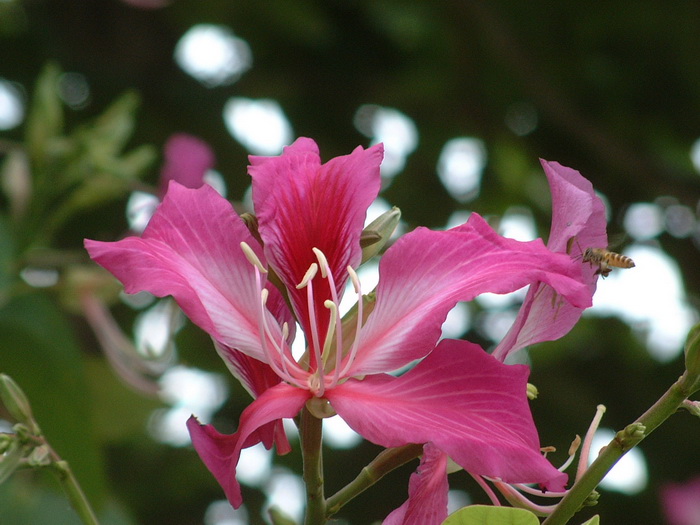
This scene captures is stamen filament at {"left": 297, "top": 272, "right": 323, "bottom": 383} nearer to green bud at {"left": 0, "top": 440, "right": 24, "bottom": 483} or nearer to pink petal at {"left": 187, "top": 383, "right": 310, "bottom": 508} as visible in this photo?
pink petal at {"left": 187, "top": 383, "right": 310, "bottom": 508}

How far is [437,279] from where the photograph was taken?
2.82 feet

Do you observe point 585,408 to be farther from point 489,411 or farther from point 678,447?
point 489,411

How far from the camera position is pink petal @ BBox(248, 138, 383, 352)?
0.92 m

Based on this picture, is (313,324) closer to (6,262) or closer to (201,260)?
(201,260)

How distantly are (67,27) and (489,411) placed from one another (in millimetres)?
2430

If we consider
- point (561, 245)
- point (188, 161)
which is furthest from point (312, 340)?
point (188, 161)

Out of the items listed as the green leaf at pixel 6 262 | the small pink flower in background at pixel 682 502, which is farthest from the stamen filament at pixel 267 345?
the small pink flower in background at pixel 682 502

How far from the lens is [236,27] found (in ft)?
9.69

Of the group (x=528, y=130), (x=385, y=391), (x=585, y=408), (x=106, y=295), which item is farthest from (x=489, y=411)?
(x=528, y=130)

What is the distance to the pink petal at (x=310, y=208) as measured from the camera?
916 mm

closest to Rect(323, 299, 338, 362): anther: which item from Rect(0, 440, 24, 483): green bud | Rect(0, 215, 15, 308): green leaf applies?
Rect(0, 440, 24, 483): green bud

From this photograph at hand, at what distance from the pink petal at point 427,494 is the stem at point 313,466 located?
0.23ft

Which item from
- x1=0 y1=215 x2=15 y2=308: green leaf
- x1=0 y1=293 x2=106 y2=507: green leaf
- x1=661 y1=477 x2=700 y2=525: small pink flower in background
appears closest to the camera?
x1=0 y1=293 x2=106 y2=507: green leaf

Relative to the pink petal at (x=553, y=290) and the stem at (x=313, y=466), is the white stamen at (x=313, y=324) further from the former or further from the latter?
the pink petal at (x=553, y=290)
